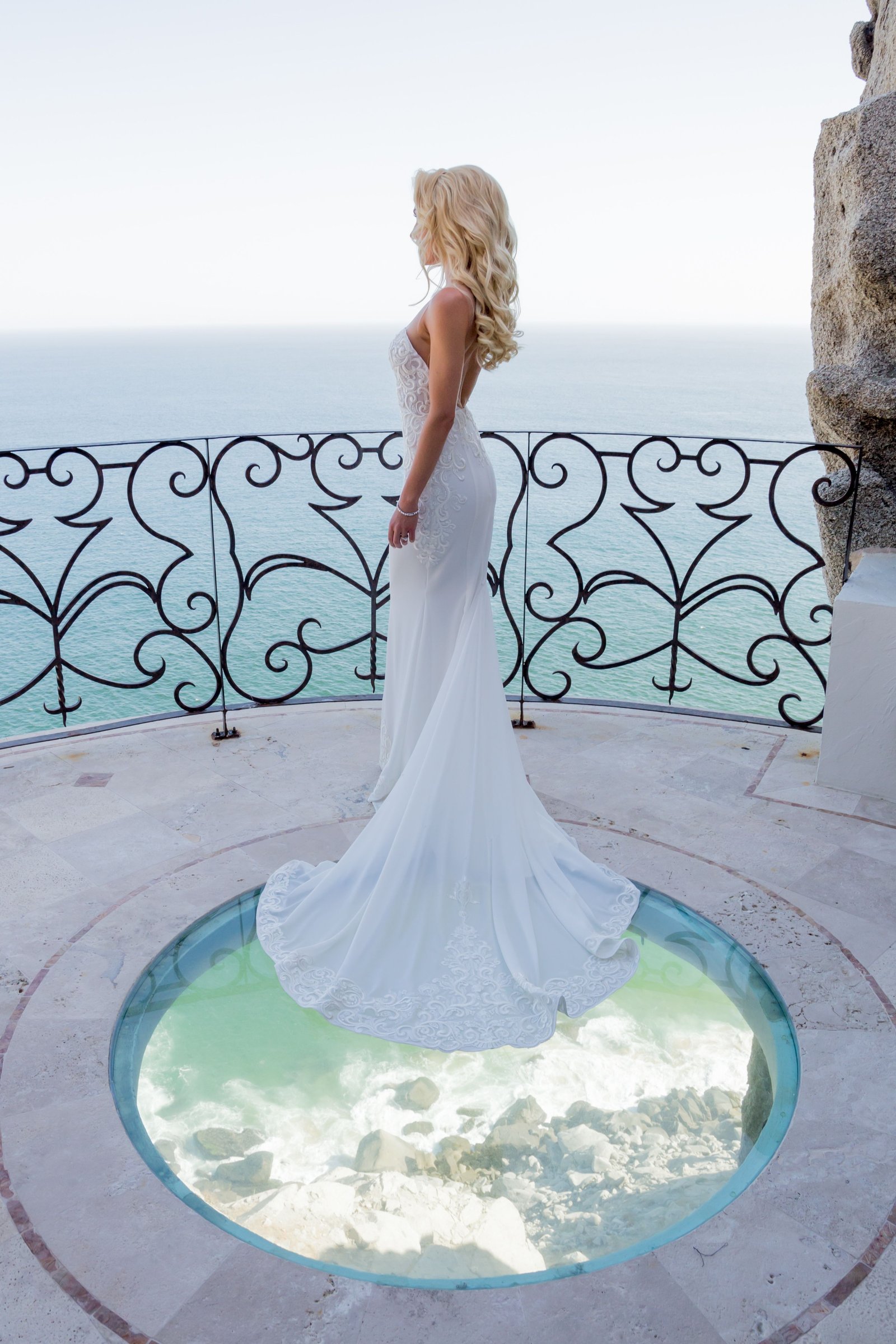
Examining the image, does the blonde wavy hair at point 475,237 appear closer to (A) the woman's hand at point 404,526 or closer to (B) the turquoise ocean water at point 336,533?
(A) the woman's hand at point 404,526

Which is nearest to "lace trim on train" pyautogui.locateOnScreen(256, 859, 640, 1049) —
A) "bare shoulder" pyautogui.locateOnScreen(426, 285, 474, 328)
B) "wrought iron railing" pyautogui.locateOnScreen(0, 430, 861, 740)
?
"bare shoulder" pyautogui.locateOnScreen(426, 285, 474, 328)

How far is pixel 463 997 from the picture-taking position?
2334 mm

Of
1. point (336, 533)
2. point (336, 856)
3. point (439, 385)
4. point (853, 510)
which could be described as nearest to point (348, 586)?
point (336, 533)

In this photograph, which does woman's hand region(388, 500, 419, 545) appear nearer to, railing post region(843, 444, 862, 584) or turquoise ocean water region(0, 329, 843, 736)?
turquoise ocean water region(0, 329, 843, 736)

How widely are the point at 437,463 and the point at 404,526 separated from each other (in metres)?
0.21

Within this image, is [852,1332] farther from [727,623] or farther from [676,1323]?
[727,623]

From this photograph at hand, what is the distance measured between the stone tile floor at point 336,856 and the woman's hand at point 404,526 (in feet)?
3.65

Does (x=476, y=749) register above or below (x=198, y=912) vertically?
above

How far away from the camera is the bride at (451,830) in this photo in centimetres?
237

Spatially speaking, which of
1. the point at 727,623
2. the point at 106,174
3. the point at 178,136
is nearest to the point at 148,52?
the point at 178,136

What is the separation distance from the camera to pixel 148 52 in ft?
158

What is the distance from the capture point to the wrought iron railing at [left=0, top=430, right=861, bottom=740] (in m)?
11.5

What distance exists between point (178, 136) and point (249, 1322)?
233 feet

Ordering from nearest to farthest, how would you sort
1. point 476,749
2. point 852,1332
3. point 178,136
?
point 852,1332
point 476,749
point 178,136
